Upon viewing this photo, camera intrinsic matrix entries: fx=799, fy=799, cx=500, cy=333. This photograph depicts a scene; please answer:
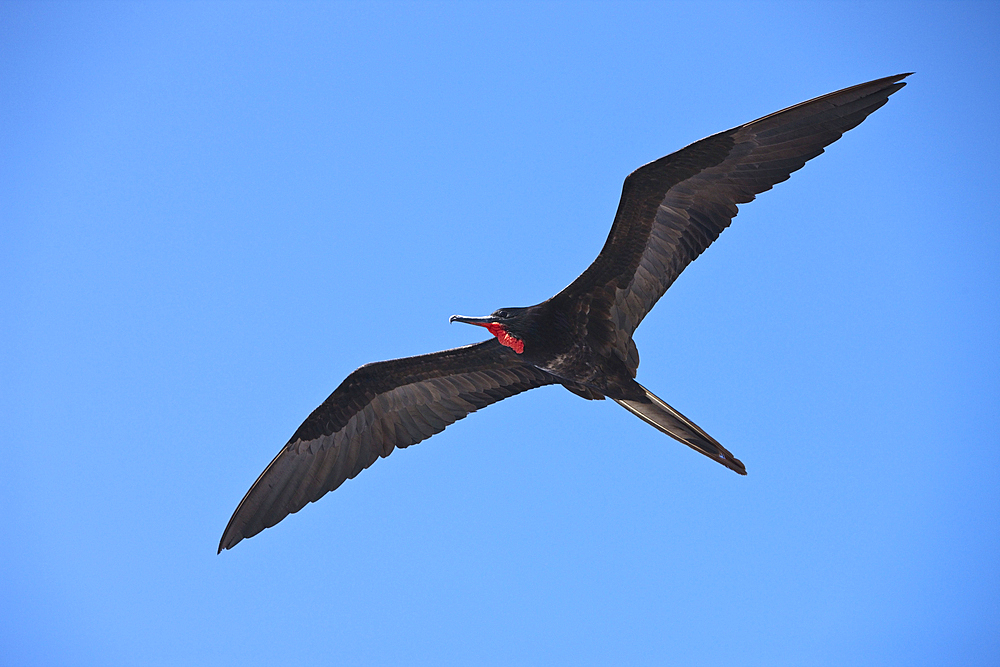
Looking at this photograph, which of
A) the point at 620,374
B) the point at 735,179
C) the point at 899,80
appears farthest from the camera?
the point at 620,374

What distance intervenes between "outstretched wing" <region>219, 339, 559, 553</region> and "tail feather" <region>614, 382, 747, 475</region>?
1270mm

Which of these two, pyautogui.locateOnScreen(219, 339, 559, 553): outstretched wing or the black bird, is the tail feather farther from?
pyautogui.locateOnScreen(219, 339, 559, 553): outstretched wing

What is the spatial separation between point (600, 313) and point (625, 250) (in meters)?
0.69

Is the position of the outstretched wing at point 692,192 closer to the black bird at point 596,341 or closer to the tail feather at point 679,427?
the black bird at point 596,341

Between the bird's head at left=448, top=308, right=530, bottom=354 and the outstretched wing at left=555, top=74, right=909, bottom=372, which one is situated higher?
the outstretched wing at left=555, top=74, right=909, bottom=372

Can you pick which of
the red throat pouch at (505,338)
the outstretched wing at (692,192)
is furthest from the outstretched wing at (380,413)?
the outstretched wing at (692,192)

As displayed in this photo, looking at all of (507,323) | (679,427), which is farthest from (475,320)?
(679,427)

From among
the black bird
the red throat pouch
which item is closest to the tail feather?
the black bird

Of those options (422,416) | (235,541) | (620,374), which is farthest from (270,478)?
(620,374)

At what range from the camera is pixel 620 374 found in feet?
25.9

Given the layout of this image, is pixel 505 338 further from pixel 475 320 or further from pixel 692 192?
pixel 692 192

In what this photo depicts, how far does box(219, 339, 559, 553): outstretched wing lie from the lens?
8711mm

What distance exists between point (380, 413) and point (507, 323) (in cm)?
202

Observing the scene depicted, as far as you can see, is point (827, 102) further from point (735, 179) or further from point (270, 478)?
point (270, 478)
